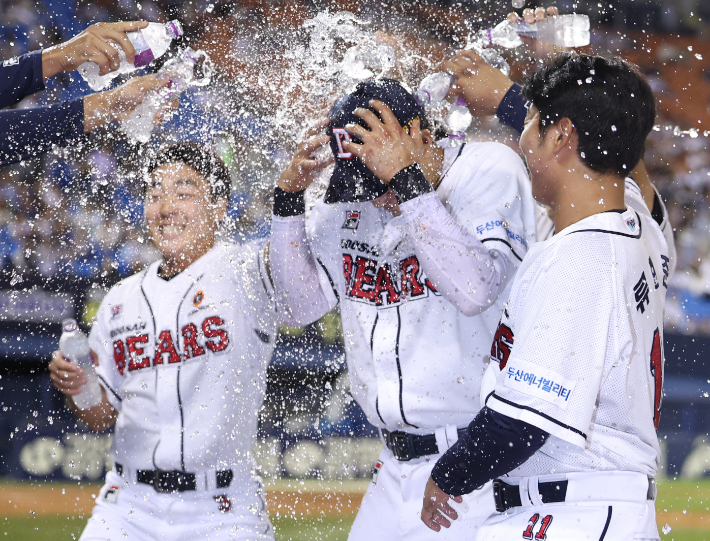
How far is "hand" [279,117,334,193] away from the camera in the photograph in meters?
2.91

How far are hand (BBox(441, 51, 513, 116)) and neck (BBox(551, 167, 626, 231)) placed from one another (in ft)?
3.49

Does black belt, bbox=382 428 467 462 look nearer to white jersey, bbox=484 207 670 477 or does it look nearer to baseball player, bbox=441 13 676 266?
white jersey, bbox=484 207 670 477

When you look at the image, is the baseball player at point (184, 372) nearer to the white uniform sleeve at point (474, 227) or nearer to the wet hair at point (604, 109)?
the white uniform sleeve at point (474, 227)

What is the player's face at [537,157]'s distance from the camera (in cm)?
220

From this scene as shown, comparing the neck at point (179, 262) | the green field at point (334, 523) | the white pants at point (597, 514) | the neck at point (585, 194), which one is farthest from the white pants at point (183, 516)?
the green field at point (334, 523)

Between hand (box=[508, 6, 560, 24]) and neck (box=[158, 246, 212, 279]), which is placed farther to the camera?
neck (box=[158, 246, 212, 279])

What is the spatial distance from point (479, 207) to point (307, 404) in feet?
18.9

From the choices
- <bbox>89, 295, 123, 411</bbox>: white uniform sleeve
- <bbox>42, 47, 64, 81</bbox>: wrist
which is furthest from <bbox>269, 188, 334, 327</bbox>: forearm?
<bbox>42, 47, 64, 81</bbox>: wrist

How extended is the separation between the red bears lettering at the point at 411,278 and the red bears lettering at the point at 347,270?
0.73ft

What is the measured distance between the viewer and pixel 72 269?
809 cm

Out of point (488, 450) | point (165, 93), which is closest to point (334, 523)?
point (165, 93)

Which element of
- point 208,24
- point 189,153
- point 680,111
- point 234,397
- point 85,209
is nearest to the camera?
point 234,397

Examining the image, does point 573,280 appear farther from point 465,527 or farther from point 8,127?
point 8,127

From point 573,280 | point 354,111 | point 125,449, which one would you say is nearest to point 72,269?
point 125,449
